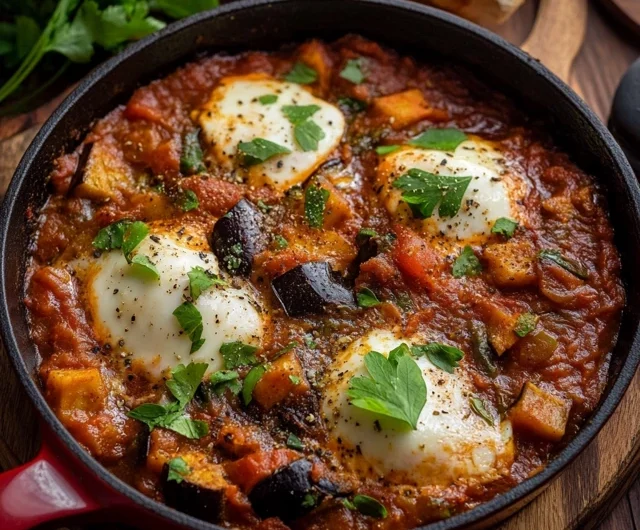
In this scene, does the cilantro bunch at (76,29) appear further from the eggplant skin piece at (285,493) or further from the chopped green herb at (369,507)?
the chopped green herb at (369,507)

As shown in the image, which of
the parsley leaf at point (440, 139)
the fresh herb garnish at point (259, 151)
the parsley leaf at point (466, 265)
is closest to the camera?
the parsley leaf at point (466, 265)

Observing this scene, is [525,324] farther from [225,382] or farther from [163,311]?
[163,311]

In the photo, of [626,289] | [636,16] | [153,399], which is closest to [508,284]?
[626,289]

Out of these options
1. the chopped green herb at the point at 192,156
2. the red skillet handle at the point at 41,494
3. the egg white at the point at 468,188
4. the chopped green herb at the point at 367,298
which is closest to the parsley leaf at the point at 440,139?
the egg white at the point at 468,188

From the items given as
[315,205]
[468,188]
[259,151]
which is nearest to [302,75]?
[259,151]

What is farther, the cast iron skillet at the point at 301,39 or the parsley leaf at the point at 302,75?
the parsley leaf at the point at 302,75

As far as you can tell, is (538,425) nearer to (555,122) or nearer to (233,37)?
(555,122)
